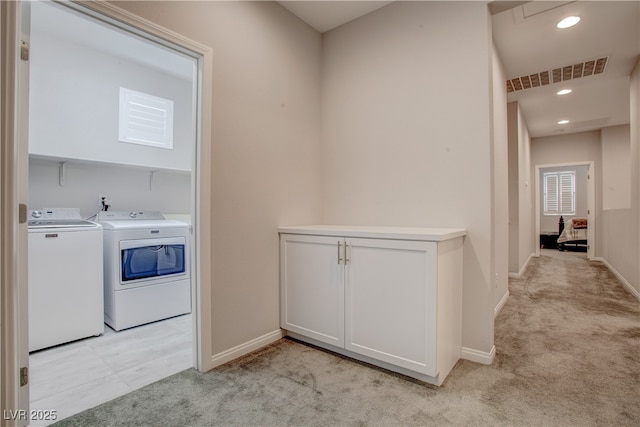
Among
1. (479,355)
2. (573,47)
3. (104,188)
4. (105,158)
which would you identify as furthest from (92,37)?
(573,47)

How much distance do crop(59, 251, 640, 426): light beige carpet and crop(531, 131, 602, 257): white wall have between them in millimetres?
5076

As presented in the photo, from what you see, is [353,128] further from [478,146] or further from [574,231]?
[574,231]

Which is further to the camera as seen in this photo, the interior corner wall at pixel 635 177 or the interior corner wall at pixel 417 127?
the interior corner wall at pixel 635 177

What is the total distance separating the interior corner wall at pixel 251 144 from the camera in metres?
2.08

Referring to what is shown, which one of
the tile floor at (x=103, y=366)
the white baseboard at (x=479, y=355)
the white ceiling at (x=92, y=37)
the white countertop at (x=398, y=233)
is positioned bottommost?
the tile floor at (x=103, y=366)

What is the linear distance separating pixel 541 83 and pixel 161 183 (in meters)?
4.96

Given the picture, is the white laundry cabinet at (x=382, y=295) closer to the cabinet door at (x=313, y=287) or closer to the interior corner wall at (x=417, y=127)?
the cabinet door at (x=313, y=287)

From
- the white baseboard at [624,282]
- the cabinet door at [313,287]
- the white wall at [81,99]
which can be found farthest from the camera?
the white baseboard at [624,282]

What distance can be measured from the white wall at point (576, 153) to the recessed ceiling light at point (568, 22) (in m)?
5.15

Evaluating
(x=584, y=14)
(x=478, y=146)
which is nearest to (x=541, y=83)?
(x=584, y=14)

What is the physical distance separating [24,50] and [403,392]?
101 inches

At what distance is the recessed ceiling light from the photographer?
2642 millimetres

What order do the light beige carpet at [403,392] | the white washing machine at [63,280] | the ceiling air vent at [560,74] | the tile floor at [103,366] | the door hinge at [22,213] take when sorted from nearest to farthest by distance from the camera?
the door hinge at [22,213] → the light beige carpet at [403,392] → the tile floor at [103,366] → the white washing machine at [63,280] → the ceiling air vent at [560,74]

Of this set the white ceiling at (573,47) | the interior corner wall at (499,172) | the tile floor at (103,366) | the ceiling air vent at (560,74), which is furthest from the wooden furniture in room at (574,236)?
the tile floor at (103,366)
